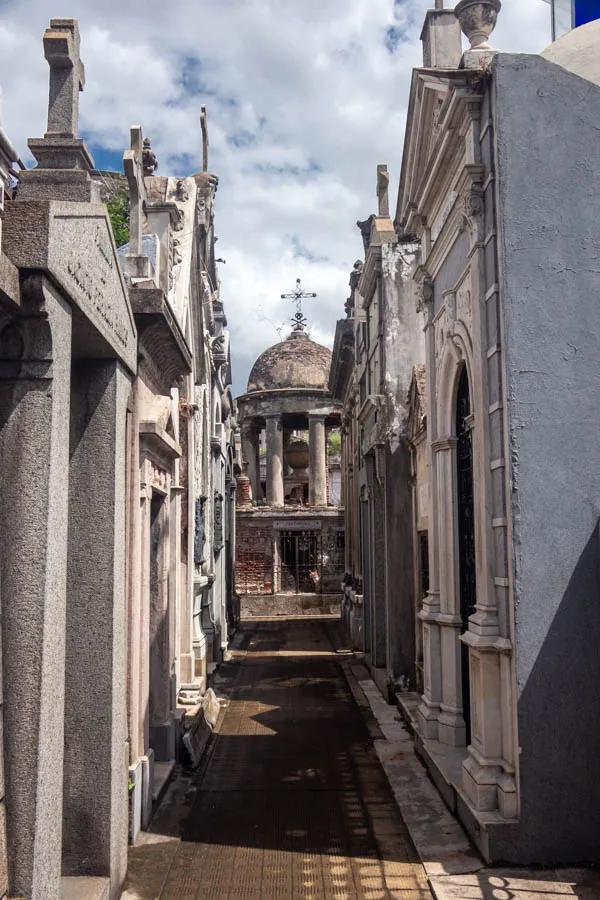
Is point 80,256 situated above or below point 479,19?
below

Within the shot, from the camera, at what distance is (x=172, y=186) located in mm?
11273

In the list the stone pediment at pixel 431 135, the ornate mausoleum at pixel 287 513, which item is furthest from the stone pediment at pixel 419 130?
the ornate mausoleum at pixel 287 513

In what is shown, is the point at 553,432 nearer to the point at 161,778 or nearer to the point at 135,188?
the point at 135,188

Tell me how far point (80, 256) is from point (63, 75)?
4.23ft

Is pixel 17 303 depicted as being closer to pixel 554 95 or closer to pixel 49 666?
pixel 49 666

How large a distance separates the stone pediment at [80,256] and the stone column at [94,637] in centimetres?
41

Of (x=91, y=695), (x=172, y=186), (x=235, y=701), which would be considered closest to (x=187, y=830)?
(x=91, y=695)

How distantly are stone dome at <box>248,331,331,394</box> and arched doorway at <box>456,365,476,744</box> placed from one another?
21860 millimetres

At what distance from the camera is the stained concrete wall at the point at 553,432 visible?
5.80m

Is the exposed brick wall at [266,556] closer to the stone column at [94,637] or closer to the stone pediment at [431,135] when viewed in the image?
the stone pediment at [431,135]

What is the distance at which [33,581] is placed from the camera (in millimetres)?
3787

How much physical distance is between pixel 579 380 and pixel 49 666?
4202 millimetres

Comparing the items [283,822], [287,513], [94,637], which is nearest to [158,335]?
[94,637]

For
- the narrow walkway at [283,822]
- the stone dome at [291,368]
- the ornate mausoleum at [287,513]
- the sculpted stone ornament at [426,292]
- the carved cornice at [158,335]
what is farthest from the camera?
the stone dome at [291,368]
